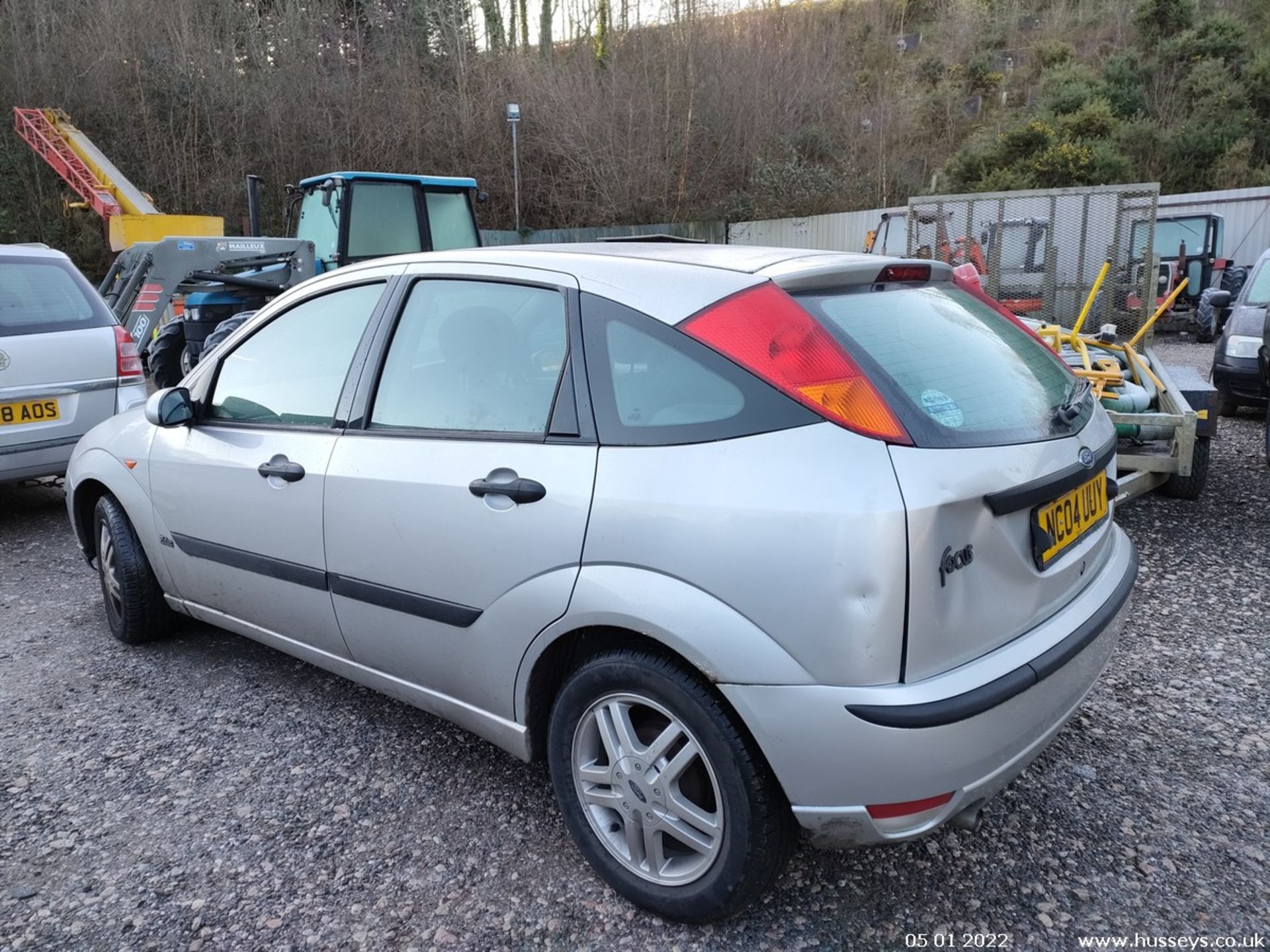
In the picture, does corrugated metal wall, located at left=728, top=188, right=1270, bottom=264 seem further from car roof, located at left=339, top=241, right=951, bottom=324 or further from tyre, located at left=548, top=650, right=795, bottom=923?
tyre, located at left=548, top=650, right=795, bottom=923

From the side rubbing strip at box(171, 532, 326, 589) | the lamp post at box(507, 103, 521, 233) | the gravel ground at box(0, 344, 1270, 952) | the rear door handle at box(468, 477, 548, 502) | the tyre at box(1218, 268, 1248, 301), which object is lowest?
the gravel ground at box(0, 344, 1270, 952)

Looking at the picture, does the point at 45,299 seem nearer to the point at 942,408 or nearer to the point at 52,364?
the point at 52,364

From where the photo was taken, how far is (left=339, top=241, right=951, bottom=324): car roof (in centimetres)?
215

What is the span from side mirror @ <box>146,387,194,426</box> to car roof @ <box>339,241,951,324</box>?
1.37 metres

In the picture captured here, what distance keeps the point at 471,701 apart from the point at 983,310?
1873 mm

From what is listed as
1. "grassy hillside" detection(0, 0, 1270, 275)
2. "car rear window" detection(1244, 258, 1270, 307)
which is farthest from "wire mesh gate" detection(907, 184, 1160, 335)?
"grassy hillside" detection(0, 0, 1270, 275)

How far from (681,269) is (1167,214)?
61.1 ft

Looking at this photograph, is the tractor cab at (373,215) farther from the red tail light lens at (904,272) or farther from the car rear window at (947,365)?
the car rear window at (947,365)

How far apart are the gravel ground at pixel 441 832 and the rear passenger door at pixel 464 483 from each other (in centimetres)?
45

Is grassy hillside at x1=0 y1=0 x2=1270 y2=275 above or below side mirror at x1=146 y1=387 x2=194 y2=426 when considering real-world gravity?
above

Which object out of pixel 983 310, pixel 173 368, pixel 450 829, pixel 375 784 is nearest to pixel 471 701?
pixel 450 829

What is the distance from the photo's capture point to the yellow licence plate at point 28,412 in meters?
5.37

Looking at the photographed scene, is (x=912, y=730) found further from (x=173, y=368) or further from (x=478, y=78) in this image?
(x=478, y=78)

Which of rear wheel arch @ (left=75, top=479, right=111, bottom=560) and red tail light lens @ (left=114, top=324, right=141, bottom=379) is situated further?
red tail light lens @ (left=114, top=324, right=141, bottom=379)
